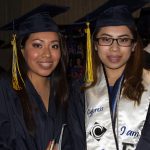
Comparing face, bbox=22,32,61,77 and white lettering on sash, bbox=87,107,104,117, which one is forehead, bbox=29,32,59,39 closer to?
face, bbox=22,32,61,77

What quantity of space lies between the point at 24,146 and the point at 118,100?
2.19ft

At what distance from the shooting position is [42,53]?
88.6 inches

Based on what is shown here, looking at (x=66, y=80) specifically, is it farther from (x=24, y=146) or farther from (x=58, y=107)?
(x=24, y=146)

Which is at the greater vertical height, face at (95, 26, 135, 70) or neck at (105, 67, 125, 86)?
face at (95, 26, 135, 70)

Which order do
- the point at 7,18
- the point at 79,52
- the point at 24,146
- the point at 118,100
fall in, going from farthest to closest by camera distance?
the point at 7,18, the point at 79,52, the point at 118,100, the point at 24,146

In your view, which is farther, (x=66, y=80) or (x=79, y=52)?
(x=79, y=52)

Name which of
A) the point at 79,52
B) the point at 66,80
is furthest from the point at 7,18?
the point at 66,80

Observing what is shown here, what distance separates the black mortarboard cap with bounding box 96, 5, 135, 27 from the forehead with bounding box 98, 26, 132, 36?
0.09ft

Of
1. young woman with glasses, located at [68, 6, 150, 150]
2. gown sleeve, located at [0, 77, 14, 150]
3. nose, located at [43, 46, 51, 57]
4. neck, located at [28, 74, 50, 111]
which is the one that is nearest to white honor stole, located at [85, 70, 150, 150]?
young woman with glasses, located at [68, 6, 150, 150]

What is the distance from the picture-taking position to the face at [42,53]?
226 cm

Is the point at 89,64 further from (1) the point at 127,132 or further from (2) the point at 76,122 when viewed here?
(1) the point at 127,132

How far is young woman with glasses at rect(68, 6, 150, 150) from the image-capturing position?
2180mm

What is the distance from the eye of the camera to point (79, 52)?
5879 mm

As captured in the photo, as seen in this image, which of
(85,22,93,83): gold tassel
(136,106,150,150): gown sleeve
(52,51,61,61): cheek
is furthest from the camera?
(85,22,93,83): gold tassel
